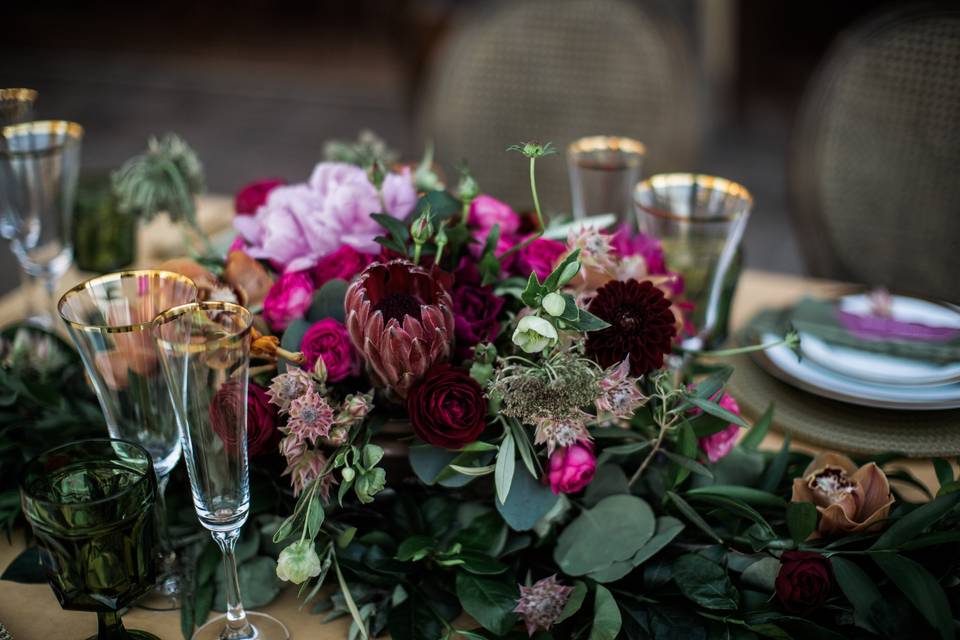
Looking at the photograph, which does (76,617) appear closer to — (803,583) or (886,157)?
(803,583)

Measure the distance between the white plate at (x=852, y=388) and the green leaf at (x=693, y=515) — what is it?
0.89 feet

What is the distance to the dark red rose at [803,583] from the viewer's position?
23.6 inches

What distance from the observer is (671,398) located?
668 millimetres

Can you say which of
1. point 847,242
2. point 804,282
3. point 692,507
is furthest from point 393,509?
point 847,242

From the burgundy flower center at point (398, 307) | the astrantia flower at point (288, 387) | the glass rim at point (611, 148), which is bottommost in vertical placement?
the astrantia flower at point (288, 387)

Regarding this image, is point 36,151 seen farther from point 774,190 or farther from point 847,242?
point 774,190

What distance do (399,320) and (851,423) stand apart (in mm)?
489

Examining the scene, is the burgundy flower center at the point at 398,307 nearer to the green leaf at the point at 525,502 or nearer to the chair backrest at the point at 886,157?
the green leaf at the point at 525,502

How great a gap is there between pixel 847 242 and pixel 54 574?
122 cm

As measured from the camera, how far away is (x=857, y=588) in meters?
0.60

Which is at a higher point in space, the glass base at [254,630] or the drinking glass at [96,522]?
the drinking glass at [96,522]

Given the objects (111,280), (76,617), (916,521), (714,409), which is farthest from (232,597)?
(916,521)

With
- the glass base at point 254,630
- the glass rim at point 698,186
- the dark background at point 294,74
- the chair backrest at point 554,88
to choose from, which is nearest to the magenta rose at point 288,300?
the glass base at point 254,630

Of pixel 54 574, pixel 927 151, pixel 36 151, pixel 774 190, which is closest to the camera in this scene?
pixel 54 574
